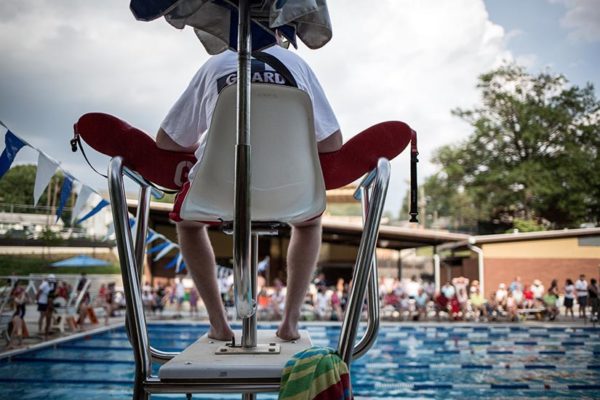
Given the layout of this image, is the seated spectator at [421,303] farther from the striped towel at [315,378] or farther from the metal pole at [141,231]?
the striped towel at [315,378]

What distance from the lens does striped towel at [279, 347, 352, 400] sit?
80 cm

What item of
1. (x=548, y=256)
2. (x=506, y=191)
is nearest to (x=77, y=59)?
(x=548, y=256)

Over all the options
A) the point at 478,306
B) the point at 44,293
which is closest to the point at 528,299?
the point at 478,306

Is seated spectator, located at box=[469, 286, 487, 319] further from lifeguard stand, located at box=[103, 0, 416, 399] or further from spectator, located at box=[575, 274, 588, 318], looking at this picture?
lifeguard stand, located at box=[103, 0, 416, 399]

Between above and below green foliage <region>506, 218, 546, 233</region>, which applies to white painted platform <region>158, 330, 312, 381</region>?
below

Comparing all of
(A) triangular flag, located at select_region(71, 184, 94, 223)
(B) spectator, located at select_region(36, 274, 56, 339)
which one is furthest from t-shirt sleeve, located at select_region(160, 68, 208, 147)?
(B) spectator, located at select_region(36, 274, 56, 339)

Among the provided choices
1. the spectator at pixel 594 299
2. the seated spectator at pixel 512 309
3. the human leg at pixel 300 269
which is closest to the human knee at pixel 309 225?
the human leg at pixel 300 269

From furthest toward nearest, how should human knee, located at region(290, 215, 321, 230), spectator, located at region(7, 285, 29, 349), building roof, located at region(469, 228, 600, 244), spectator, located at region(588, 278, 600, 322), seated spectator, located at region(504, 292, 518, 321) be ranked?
building roof, located at region(469, 228, 600, 244), seated spectator, located at region(504, 292, 518, 321), spectator, located at region(588, 278, 600, 322), spectator, located at region(7, 285, 29, 349), human knee, located at region(290, 215, 321, 230)

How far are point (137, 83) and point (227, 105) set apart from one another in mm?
33317

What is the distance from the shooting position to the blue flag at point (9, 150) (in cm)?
520

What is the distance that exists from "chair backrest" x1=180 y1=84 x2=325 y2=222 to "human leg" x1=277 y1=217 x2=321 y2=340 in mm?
331

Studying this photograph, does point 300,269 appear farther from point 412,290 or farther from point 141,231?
point 412,290

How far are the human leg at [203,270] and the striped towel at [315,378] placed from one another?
481mm

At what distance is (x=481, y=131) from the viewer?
3247 centimetres
